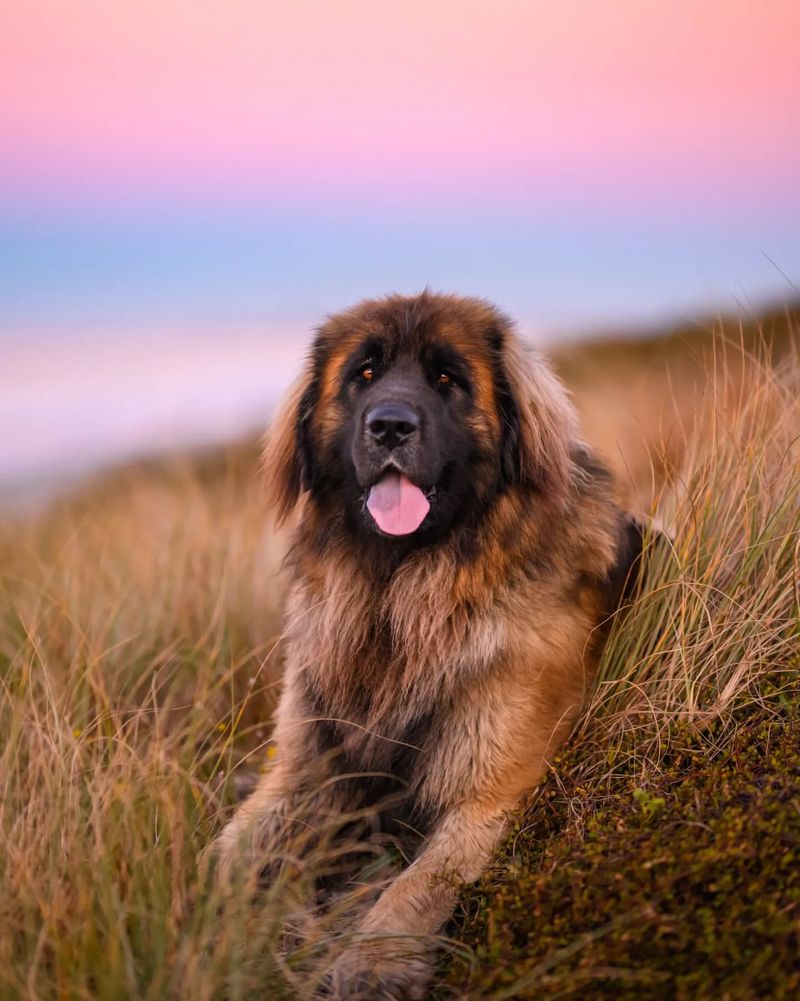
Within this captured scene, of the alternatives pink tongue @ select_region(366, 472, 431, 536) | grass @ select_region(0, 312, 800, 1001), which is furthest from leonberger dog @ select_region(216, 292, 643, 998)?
grass @ select_region(0, 312, 800, 1001)

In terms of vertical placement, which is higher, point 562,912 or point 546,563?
point 546,563

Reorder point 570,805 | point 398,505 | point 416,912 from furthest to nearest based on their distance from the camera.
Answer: point 398,505, point 570,805, point 416,912

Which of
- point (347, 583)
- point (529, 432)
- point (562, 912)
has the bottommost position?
point (562, 912)

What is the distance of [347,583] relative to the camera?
3949mm

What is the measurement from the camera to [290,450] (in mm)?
4246

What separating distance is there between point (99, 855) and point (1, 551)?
16.0 feet

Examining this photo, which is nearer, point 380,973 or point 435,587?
point 380,973

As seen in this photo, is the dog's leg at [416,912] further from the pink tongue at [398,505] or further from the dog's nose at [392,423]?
the dog's nose at [392,423]

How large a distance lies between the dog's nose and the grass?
112cm

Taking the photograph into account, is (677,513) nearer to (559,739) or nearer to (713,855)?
(559,739)

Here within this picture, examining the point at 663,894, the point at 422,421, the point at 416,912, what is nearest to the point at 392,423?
the point at 422,421

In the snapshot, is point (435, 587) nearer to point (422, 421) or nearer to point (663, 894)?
point (422, 421)

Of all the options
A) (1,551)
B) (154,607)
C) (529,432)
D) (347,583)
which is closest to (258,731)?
(154,607)

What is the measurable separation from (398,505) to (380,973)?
1.52 m
